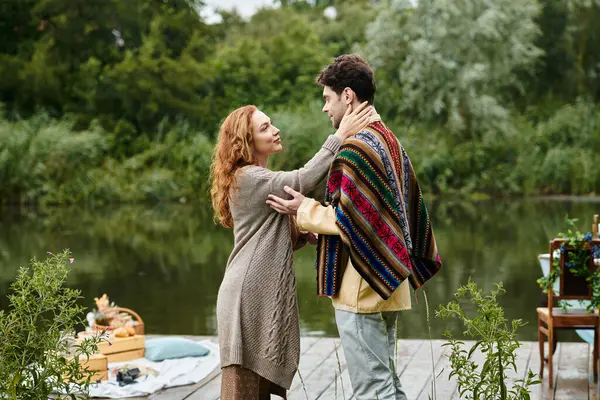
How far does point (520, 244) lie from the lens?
13.1 meters

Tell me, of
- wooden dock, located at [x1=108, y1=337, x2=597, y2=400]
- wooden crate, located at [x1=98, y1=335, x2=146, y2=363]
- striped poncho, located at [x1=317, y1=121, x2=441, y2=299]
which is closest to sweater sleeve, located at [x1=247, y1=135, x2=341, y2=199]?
striped poncho, located at [x1=317, y1=121, x2=441, y2=299]

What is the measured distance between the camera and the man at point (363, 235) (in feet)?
10.5

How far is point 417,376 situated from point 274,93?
2162 centimetres

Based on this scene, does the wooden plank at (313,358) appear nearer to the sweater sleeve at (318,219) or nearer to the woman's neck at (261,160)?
the woman's neck at (261,160)

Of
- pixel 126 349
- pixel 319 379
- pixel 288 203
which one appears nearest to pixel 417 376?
pixel 319 379

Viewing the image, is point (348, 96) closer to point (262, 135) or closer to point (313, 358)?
point (262, 135)

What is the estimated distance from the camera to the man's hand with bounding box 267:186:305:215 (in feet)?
11.1

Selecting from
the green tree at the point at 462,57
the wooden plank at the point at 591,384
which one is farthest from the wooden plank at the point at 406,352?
the green tree at the point at 462,57

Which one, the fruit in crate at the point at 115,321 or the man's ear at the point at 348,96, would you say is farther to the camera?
the fruit in crate at the point at 115,321

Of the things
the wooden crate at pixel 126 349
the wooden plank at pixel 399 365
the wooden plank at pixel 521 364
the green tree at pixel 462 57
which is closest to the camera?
the wooden plank at pixel 399 365

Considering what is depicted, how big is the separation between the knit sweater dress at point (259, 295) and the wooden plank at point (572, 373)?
174cm

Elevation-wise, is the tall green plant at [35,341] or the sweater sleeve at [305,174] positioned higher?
the sweater sleeve at [305,174]

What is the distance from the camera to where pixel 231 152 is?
356 cm

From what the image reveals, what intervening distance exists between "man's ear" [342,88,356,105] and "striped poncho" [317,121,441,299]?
0.12m
